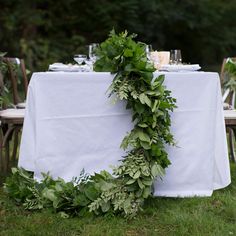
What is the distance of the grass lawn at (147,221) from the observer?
3.05 m

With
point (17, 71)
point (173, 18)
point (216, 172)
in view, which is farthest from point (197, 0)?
point (216, 172)

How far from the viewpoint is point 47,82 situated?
333cm

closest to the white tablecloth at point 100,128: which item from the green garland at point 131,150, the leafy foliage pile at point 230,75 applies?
the green garland at point 131,150

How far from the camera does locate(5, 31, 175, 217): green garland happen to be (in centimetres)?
321

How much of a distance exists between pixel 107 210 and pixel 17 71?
2183 mm

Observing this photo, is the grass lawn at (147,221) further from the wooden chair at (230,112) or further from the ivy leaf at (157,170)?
the wooden chair at (230,112)

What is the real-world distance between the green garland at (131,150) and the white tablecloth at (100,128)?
12 cm

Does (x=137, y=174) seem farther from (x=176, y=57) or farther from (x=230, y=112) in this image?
(x=230, y=112)

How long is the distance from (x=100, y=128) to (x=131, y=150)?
25 cm

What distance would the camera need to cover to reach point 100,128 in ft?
11.1

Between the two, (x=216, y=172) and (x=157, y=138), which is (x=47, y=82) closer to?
(x=157, y=138)

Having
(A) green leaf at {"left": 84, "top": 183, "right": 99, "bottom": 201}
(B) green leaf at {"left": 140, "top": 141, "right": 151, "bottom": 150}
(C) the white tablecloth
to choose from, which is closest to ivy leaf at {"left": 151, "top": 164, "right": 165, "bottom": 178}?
(B) green leaf at {"left": 140, "top": 141, "right": 151, "bottom": 150}

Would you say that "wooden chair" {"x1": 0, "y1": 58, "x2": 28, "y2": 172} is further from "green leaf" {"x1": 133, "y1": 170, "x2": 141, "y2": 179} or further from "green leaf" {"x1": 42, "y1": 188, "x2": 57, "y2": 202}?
"green leaf" {"x1": 133, "y1": 170, "x2": 141, "y2": 179}

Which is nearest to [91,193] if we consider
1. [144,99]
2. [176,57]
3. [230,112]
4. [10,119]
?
[144,99]
